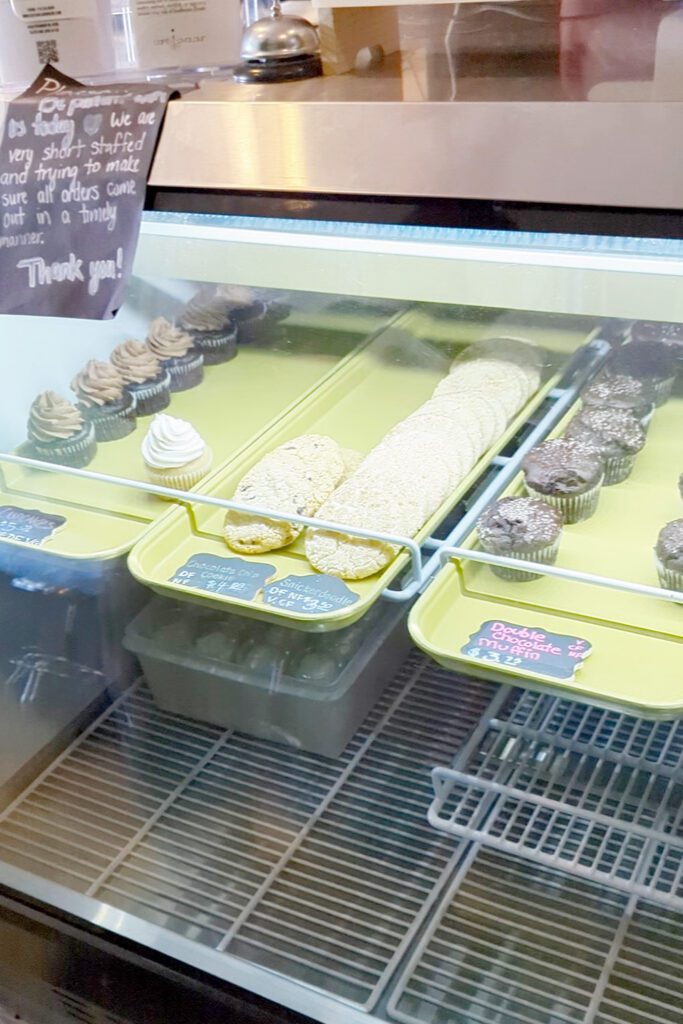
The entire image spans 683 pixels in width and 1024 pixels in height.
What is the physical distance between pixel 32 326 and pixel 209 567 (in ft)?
2.08

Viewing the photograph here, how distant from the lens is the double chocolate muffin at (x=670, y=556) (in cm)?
111

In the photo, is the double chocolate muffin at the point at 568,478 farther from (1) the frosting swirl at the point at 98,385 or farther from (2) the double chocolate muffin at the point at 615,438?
(1) the frosting swirl at the point at 98,385

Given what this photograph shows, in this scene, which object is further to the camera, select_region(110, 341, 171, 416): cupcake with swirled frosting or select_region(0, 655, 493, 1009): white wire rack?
select_region(110, 341, 171, 416): cupcake with swirled frosting

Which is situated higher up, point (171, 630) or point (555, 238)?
point (555, 238)

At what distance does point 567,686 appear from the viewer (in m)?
1.00

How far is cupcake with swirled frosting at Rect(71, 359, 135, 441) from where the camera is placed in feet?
5.36

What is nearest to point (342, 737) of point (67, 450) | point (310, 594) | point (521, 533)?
point (310, 594)

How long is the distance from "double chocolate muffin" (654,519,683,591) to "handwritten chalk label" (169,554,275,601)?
1.59ft

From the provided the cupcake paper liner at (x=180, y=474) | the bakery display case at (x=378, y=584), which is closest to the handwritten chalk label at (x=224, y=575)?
the bakery display case at (x=378, y=584)

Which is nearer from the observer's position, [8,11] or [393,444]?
[8,11]

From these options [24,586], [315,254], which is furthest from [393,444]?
[24,586]

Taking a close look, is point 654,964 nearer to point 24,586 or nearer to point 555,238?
point 555,238

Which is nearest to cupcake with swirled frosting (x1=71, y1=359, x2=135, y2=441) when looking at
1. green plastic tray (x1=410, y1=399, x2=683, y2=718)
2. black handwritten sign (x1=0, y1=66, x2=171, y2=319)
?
black handwritten sign (x1=0, y1=66, x2=171, y2=319)

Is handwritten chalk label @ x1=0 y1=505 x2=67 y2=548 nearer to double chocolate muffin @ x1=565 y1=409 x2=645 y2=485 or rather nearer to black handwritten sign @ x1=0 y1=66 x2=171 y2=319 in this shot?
black handwritten sign @ x1=0 y1=66 x2=171 y2=319
